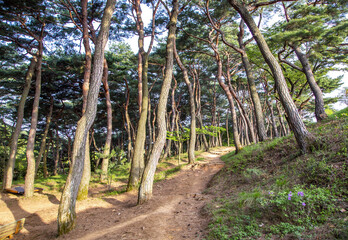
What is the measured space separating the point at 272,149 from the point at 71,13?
12583 millimetres

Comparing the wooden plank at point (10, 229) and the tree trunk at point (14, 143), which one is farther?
the tree trunk at point (14, 143)

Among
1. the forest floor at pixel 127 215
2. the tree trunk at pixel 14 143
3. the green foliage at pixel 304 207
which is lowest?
the forest floor at pixel 127 215

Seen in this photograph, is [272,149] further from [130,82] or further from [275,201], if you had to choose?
[130,82]

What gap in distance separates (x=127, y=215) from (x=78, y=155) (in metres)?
2.29

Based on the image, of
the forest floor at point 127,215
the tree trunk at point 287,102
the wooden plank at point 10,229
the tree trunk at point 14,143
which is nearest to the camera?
the forest floor at point 127,215

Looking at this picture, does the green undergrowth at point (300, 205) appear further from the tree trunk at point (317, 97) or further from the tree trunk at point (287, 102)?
the tree trunk at point (317, 97)

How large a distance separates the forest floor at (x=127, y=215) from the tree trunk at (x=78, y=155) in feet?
1.28

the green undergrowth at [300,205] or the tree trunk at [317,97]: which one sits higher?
the tree trunk at [317,97]

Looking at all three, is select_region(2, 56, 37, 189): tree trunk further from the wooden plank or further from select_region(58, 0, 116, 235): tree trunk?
select_region(58, 0, 116, 235): tree trunk

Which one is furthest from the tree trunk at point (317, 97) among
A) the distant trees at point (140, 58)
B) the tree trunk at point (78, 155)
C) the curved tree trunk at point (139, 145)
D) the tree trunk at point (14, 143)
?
the tree trunk at point (14, 143)

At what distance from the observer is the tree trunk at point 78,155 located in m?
4.55

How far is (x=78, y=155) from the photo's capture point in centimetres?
485

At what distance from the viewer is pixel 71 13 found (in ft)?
34.5

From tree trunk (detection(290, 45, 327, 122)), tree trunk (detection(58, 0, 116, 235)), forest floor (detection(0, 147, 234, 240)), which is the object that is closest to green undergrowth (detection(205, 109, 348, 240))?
forest floor (detection(0, 147, 234, 240))
